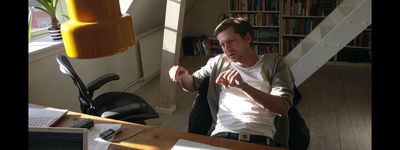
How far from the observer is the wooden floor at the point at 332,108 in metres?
2.68

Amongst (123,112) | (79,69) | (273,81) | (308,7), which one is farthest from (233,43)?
(308,7)

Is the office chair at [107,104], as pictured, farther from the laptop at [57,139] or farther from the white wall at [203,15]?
the white wall at [203,15]

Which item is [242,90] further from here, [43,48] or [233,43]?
[43,48]

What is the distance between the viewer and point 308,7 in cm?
459

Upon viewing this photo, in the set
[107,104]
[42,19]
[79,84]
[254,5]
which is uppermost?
[254,5]

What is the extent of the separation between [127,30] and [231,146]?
643mm

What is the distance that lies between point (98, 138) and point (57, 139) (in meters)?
0.41

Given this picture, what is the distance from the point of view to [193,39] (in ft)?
17.8

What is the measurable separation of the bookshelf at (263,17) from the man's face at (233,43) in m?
3.34

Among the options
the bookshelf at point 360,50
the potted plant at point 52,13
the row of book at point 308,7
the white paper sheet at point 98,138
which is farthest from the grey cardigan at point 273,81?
the bookshelf at point 360,50

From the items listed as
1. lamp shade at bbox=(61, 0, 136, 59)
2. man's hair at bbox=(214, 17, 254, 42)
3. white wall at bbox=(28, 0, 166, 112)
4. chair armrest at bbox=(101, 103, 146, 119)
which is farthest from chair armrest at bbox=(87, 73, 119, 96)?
lamp shade at bbox=(61, 0, 136, 59)

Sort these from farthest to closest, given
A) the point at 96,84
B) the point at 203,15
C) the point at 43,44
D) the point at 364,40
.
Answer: the point at 203,15 → the point at 364,40 → the point at 43,44 → the point at 96,84

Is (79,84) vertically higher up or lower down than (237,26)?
lower down
